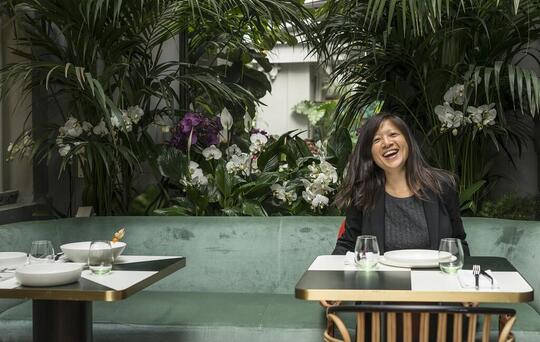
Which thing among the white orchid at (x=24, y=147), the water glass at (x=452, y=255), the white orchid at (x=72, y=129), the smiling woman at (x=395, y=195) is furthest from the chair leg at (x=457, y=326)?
the white orchid at (x=24, y=147)

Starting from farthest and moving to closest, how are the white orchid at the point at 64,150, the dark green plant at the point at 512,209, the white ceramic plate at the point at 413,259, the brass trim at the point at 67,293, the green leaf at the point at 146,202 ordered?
the green leaf at the point at 146,202 → the dark green plant at the point at 512,209 → the white orchid at the point at 64,150 → the white ceramic plate at the point at 413,259 → the brass trim at the point at 67,293

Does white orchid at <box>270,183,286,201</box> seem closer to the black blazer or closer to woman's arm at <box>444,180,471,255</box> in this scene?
the black blazer

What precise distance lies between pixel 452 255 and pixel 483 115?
4.74ft

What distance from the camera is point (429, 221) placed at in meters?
2.75

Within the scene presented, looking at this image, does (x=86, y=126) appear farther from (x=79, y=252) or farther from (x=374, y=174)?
(x=374, y=174)

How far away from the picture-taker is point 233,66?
14.7 ft

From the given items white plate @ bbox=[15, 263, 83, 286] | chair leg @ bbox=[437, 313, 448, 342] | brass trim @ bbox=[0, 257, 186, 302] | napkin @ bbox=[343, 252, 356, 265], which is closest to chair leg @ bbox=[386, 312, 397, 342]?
chair leg @ bbox=[437, 313, 448, 342]

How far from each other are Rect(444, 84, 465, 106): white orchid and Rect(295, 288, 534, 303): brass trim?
1.61 m

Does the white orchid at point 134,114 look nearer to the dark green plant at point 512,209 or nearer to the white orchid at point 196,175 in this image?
the white orchid at point 196,175

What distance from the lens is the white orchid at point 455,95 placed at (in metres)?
3.44

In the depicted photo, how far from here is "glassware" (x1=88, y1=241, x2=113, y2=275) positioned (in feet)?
7.57

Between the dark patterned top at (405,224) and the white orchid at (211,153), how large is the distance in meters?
1.26

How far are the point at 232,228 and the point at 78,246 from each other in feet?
3.18

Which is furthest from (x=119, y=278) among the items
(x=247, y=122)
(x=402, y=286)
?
(x=247, y=122)
